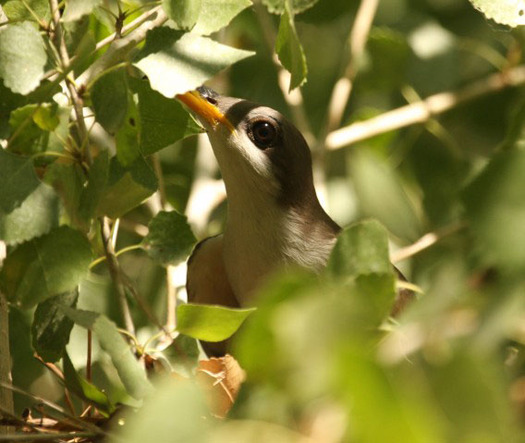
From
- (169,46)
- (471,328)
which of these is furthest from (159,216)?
(471,328)

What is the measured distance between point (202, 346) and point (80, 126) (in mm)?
1294

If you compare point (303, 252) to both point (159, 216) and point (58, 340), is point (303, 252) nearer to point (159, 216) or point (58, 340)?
point (159, 216)

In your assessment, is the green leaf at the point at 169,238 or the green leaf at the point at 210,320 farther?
the green leaf at the point at 169,238

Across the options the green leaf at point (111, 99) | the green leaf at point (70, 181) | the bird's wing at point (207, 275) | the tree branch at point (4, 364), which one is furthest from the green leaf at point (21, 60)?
the bird's wing at point (207, 275)

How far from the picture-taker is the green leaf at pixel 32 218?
161cm

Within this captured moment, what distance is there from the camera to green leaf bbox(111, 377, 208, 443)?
2.77 ft

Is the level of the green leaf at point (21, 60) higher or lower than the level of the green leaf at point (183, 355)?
higher

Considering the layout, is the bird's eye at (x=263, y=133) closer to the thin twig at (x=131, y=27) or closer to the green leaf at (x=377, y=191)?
the thin twig at (x=131, y=27)

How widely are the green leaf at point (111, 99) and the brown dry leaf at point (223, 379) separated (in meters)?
0.58

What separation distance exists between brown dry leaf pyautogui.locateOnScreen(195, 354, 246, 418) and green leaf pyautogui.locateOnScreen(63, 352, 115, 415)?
0.63 feet

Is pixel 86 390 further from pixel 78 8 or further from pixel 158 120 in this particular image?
pixel 78 8

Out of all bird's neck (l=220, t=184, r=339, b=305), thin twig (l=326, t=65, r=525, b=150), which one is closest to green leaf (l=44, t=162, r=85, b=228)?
bird's neck (l=220, t=184, r=339, b=305)

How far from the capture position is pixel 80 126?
5.77 ft

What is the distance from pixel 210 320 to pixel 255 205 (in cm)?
137
